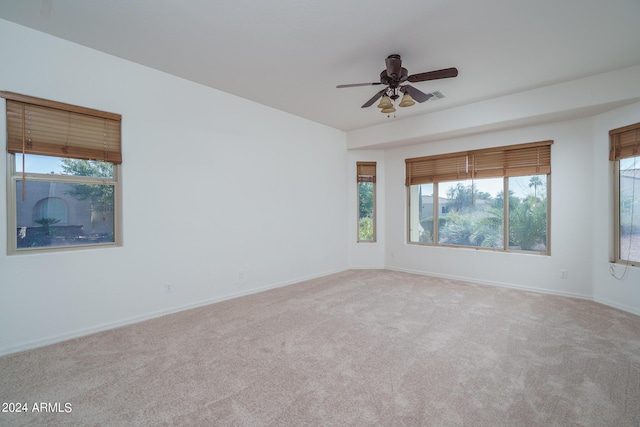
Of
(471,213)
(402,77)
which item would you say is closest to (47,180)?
(402,77)

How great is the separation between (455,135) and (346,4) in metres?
3.54

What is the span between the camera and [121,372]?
2.33 m

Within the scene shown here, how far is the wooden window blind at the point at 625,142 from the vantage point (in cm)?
366

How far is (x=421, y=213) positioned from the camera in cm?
607

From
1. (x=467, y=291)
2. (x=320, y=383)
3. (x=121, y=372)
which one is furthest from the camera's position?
(x=467, y=291)

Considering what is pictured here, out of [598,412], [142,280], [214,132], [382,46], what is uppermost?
[382,46]

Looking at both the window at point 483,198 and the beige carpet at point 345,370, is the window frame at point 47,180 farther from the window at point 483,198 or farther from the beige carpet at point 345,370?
the window at point 483,198

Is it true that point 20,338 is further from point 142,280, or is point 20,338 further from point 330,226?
point 330,226

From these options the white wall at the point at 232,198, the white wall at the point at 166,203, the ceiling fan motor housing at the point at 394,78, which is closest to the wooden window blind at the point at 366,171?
the white wall at the point at 232,198

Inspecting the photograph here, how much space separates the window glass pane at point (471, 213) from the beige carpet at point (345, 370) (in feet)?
5.49

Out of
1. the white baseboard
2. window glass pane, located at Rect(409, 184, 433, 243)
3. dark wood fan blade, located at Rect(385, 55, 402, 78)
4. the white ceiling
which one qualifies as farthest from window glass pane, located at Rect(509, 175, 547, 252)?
the white baseboard

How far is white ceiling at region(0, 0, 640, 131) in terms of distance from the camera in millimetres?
2459

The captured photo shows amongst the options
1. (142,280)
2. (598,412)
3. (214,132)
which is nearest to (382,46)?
(214,132)

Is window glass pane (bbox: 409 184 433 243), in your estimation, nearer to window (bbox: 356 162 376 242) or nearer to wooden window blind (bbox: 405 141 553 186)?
wooden window blind (bbox: 405 141 553 186)
